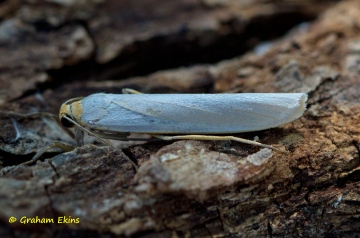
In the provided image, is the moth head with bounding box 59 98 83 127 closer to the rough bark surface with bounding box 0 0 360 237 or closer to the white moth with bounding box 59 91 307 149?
the white moth with bounding box 59 91 307 149

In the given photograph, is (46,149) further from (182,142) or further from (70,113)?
(182,142)

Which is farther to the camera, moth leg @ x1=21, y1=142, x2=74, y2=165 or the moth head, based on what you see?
the moth head

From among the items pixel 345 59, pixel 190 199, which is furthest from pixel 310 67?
pixel 190 199

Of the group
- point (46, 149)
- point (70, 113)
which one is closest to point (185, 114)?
point (70, 113)

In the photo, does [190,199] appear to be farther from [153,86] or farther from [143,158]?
[153,86]

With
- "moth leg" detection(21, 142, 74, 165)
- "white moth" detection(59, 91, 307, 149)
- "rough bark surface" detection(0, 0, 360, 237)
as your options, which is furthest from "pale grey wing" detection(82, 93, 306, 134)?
"moth leg" detection(21, 142, 74, 165)

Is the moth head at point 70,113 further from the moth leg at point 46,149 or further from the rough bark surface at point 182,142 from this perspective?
the moth leg at point 46,149

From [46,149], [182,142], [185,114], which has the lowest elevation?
[46,149]
